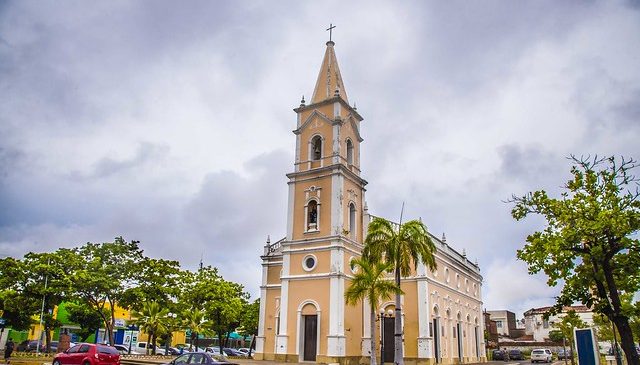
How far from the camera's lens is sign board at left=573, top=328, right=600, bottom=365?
16.7 metres

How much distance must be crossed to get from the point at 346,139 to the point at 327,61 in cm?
655

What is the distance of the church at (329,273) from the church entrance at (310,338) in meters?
0.06

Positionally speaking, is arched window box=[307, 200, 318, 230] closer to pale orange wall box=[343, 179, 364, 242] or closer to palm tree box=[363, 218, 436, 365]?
pale orange wall box=[343, 179, 364, 242]

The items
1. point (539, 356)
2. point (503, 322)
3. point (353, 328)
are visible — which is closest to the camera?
point (353, 328)

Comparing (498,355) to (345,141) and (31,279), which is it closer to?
(345,141)

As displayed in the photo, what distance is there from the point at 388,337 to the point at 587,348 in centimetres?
1962

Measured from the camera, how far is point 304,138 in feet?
123

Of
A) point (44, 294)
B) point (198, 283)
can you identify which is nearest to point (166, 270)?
point (198, 283)

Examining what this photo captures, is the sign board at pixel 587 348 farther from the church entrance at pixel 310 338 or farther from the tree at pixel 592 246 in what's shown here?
the church entrance at pixel 310 338

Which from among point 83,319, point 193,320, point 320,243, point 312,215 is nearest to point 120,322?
point 83,319

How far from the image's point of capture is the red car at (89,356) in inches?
892

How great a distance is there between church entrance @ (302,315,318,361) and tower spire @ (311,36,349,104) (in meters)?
15.5

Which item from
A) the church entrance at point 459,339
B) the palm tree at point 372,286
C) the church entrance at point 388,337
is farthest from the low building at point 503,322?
the palm tree at point 372,286

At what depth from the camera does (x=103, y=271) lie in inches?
1540
